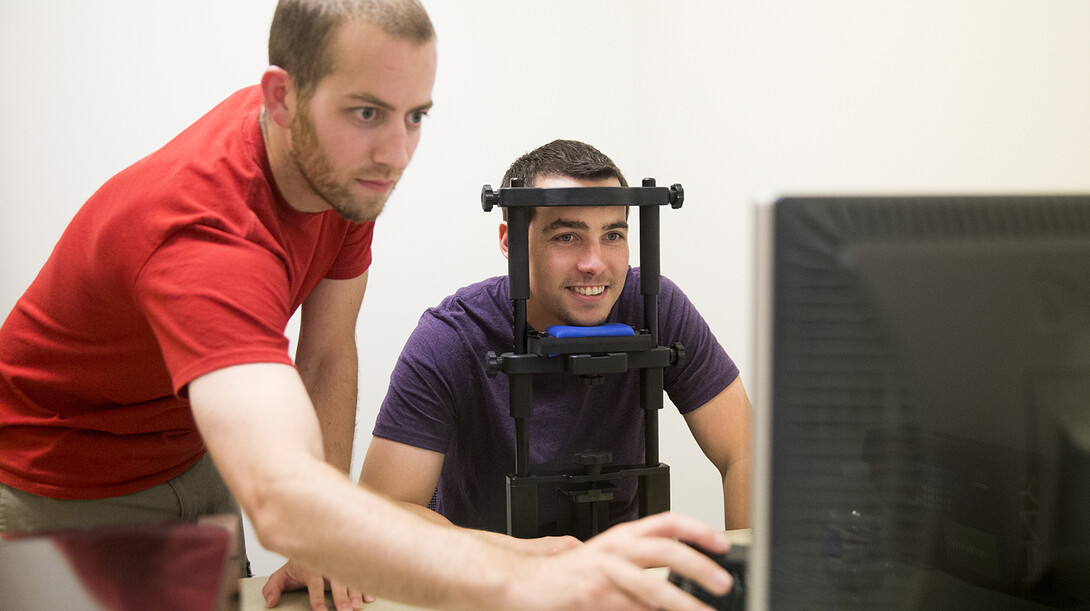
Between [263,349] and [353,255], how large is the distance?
2.08 feet

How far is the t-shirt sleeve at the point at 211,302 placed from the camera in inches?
32.4

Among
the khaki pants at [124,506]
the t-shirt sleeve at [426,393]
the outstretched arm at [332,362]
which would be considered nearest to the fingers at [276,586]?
the khaki pants at [124,506]

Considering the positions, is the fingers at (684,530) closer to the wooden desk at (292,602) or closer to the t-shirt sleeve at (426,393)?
the wooden desk at (292,602)

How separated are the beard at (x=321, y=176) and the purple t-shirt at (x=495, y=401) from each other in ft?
1.85

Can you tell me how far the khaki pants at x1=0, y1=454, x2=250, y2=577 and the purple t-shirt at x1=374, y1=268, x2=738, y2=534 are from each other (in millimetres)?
322

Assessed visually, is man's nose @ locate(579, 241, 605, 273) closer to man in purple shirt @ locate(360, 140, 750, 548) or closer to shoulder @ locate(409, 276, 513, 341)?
man in purple shirt @ locate(360, 140, 750, 548)

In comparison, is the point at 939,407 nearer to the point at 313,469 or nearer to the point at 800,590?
the point at 800,590

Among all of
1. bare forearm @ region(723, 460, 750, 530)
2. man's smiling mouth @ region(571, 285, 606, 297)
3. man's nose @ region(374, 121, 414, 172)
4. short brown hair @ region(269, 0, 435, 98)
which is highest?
short brown hair @ region(269, 0, 435, 98)

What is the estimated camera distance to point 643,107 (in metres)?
3.00

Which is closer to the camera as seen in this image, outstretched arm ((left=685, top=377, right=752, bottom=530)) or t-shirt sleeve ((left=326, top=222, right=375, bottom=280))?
t-shirt sleeve ((left=326, top=222, right=375, bottom=280))

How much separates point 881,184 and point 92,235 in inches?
58.5

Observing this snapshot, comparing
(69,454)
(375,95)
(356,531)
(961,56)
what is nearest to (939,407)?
(356,531)

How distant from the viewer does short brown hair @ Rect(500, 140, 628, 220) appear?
5.57 feet

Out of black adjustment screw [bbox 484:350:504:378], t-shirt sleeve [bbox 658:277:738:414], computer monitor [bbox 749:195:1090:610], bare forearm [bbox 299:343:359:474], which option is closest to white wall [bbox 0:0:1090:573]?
t-shirt sleeve [bbox 658:277:738:414]
